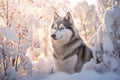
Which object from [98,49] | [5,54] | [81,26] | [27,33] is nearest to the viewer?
[5,54]

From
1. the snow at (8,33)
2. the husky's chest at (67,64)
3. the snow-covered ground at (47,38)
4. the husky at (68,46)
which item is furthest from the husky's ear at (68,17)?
the snow at (8,33)

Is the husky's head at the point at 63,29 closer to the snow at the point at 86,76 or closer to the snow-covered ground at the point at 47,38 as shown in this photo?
the snow-covered ground at the point at 47,38

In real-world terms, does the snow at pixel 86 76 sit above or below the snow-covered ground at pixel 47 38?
below

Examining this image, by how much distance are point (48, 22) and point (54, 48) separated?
49cm

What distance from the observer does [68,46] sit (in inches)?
210

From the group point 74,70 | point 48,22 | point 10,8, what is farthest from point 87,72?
point 10,8

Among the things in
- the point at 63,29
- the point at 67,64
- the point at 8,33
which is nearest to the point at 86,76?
the point at 67,64

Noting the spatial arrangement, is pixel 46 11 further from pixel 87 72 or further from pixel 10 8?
pixel 87 72

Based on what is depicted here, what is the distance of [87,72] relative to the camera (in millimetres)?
5137

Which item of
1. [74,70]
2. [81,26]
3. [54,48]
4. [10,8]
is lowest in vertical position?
[74,70]

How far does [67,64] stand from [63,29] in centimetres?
63

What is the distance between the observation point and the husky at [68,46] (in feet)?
17.1

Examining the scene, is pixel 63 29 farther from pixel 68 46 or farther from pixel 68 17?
pixel 68 46

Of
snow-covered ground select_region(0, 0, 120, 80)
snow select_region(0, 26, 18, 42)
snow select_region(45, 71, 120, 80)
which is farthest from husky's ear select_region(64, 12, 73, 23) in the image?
Result: snow select_region(0, 26, 18, 42)
